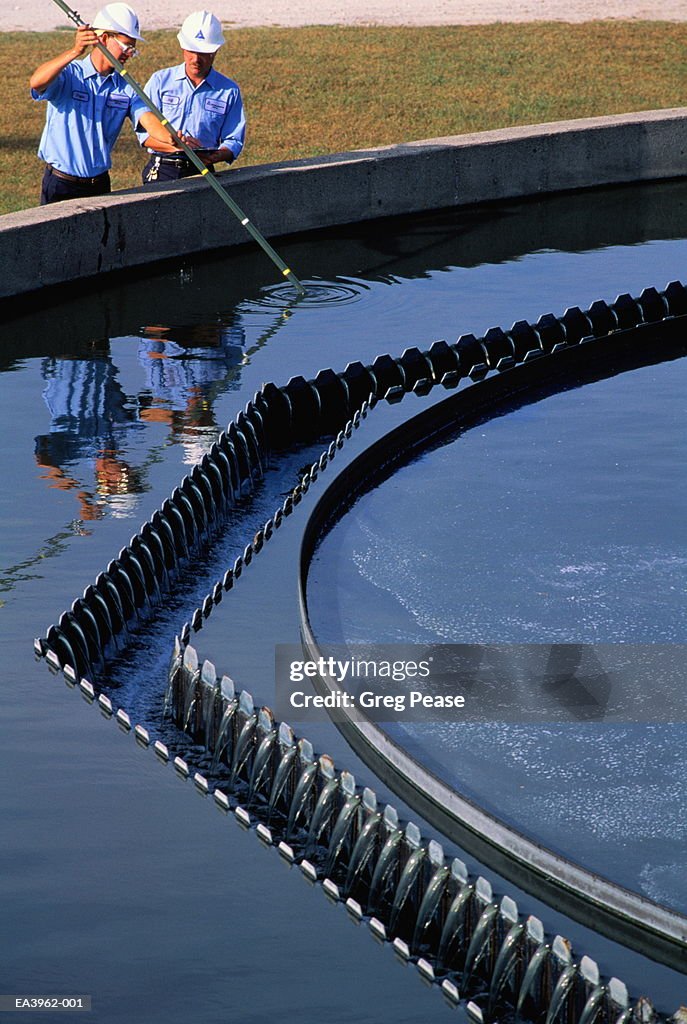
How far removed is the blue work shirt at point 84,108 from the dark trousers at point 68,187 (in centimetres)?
44

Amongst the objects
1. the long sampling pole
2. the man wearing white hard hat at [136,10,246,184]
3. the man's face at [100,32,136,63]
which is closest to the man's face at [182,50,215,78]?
the man wearing white hard hat at [136,10,246,184]

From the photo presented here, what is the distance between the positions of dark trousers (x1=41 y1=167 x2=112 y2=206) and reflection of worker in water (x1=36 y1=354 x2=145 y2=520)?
218 cm

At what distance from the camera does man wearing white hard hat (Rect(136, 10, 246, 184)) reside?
1515 cm

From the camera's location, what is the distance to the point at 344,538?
36.2ft

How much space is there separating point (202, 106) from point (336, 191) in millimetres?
2500

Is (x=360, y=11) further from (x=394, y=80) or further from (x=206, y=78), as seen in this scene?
(x=206, y=78)

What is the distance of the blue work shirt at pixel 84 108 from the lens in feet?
46.6

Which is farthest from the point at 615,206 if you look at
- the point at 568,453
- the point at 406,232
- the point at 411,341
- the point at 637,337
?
the point at 568,453

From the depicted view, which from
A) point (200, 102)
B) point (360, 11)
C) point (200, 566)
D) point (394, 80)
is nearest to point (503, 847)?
point (200, 566)

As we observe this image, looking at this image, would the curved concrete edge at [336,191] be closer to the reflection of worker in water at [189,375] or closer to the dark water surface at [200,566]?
the dark water surface at [200,566]

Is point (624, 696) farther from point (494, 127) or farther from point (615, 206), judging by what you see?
point (494, 127)

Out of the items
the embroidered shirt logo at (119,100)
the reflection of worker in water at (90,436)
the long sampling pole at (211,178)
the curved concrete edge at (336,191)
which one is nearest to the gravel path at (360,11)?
the curved concrete edge at (336,191)

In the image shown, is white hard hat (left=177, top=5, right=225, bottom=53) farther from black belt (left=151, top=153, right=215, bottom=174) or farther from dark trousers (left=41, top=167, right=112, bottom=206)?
dark trousers (left=41, top=167, right=112, bottom=206)

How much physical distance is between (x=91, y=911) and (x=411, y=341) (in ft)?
26.8
